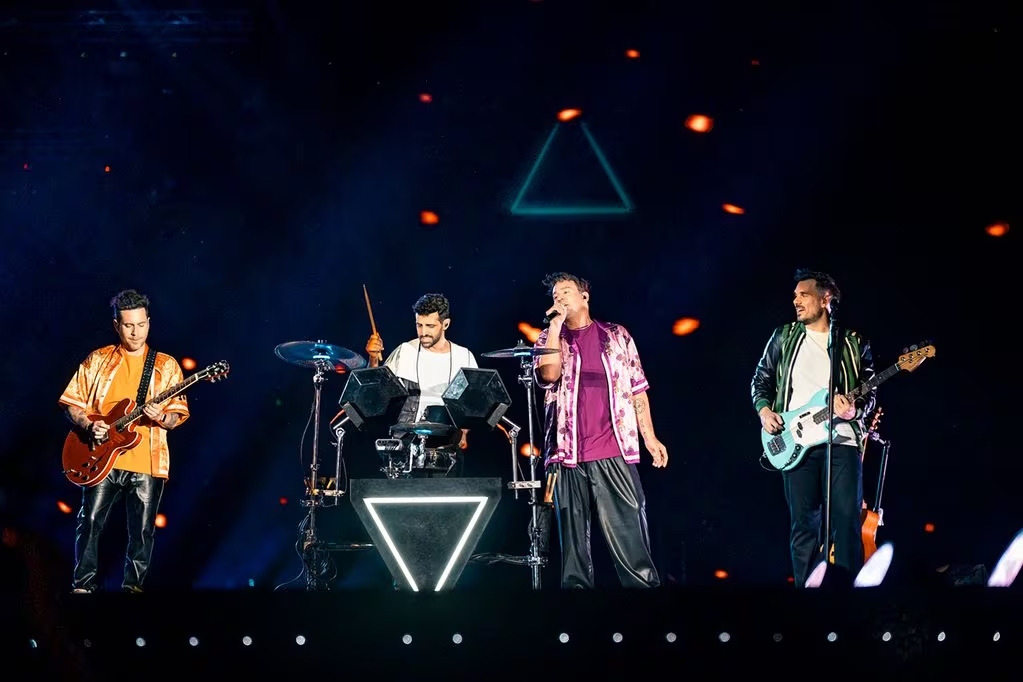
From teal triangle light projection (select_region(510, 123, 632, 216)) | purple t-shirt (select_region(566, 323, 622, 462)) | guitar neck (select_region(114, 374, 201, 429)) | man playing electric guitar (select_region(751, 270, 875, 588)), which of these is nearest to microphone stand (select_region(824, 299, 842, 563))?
man playing electric guitar (select_region(751, 270, 875, 588))

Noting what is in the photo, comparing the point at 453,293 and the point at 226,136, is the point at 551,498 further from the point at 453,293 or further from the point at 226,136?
the point at 226,136

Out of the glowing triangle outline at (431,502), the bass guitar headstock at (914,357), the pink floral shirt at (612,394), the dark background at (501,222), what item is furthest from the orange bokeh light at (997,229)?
the glowing triangle outline at (431,502)

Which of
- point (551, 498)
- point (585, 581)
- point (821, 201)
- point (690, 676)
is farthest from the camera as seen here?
point (821, 201)

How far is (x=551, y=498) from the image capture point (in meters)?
5.73

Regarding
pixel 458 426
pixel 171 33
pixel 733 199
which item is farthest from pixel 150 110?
pixel 733 199

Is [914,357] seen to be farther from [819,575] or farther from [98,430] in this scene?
[98,430]

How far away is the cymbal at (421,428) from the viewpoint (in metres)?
5.27

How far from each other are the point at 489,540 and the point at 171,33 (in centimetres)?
401

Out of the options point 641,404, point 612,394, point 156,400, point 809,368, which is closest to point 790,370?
point 809,368

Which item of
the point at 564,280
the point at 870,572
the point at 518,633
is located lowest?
the point at 518,633

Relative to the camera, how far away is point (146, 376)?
19.6ft

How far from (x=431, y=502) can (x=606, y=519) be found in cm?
94

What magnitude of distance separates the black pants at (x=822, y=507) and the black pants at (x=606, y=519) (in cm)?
82

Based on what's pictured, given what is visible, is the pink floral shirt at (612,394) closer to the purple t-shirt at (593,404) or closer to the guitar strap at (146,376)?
the purple t-shirt at (593,404)
